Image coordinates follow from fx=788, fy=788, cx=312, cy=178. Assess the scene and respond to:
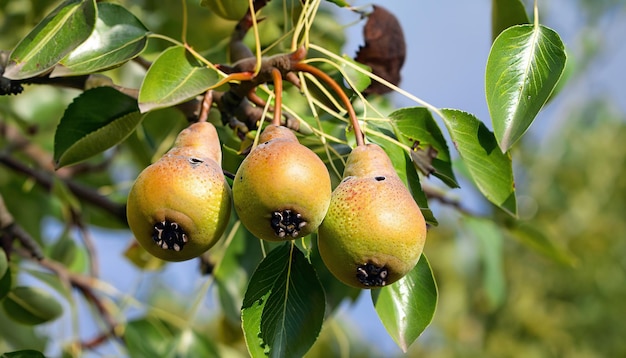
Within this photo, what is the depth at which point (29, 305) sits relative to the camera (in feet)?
5.05

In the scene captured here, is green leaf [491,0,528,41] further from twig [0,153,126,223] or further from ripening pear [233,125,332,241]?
twig [0,153,126,223]

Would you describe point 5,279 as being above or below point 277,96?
below

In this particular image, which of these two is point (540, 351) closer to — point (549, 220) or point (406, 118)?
point (549, 220)

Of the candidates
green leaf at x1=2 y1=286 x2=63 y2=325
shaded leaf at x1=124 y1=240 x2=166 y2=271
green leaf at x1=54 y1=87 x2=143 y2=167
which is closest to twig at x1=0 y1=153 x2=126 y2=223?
shaded leaf at x1=124 y1=240 x2=166 y2=271

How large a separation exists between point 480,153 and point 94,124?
62 cm

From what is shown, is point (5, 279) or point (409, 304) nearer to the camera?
point (409, 304)

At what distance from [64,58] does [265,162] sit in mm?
387

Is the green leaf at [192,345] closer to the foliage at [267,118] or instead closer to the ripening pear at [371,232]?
the foliage at [267,118]

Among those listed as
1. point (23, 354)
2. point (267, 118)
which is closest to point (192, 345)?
point (23, 354)

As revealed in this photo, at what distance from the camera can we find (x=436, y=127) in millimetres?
1253

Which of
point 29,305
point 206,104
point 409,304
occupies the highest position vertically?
point 206,104

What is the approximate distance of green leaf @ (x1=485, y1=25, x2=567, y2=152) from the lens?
1065 millimetres

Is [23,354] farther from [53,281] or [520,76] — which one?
[520,76]

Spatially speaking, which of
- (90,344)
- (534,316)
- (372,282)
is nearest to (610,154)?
(534,316)
